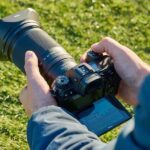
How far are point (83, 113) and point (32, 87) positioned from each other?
0.21 metres

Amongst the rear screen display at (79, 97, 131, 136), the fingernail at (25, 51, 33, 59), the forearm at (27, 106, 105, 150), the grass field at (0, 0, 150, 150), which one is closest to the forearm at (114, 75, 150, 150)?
the forearm at (27, 106, 105, 150)

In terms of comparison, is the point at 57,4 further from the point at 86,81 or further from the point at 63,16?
the point at 86,81

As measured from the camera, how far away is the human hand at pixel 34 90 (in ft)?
6.07

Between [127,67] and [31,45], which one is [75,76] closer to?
[127,67]

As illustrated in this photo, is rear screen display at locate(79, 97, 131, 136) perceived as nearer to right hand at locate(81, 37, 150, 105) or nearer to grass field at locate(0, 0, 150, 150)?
right hand at locate(81, 37, 150, 105)

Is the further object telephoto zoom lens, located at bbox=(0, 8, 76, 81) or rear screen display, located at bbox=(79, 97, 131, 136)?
telephoto zoom lens, located at bbox=(0, 8, 76, 81)

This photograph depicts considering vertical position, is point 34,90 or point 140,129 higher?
point 140,129

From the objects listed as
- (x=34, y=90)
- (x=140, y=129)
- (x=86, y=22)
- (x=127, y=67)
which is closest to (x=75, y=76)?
(x=34, y=90)

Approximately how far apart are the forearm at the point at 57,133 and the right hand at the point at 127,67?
0.45m

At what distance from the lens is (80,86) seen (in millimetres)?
1847

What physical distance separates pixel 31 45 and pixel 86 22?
1.87 m

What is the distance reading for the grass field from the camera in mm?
3760

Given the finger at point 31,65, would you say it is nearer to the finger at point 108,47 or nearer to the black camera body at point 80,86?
the black camera body at point 80,86

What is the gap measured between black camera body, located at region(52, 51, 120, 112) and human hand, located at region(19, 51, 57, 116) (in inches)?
1.3
